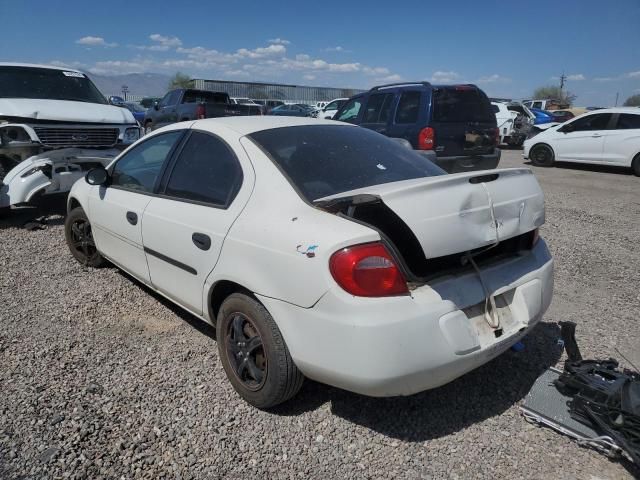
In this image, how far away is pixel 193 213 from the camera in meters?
2.80

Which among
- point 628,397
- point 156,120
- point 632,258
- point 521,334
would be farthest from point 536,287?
point 156,120

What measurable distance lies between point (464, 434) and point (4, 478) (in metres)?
2.20

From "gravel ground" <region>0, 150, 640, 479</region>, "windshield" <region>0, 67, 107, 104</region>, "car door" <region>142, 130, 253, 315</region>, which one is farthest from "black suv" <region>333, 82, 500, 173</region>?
"car door" <region>142, 130, 253, 315</region>

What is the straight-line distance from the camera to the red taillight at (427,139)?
7703mm

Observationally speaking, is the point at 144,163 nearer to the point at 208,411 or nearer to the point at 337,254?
the point at 208,411

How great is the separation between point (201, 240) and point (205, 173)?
0.48 metres

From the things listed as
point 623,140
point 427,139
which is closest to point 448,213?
point 427,139

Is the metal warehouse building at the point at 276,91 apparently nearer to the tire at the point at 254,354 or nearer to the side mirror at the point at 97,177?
the side mirror at the point at 97,177

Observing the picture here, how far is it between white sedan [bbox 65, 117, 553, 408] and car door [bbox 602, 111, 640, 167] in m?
10.5

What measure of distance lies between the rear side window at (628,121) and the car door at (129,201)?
465 inches

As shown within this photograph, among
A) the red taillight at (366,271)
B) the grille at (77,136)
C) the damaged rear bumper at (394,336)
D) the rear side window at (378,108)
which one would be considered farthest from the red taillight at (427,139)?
the red taillight at (366,271)

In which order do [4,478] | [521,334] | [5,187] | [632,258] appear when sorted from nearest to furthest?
[4,478]
[521,334]
[632,258]
[5,187]

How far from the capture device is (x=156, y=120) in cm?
1692

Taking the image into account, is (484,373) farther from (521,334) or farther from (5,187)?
(5,187)
